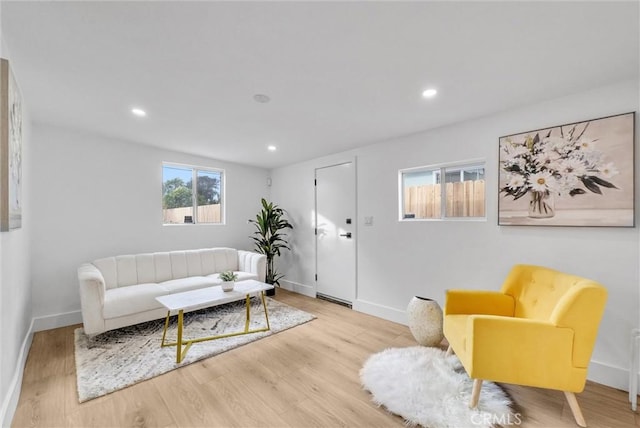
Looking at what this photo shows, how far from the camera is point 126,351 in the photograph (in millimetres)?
2402

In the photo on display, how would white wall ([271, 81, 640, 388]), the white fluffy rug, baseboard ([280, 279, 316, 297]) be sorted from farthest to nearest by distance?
baseboard ([280, 279, 316, 297]) → white wall ([271, 81, 640, 388]) → the white fluffy rug

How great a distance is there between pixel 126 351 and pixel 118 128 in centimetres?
240

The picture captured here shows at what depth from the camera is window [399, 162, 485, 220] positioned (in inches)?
108

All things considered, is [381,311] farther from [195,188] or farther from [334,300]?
[195,188]

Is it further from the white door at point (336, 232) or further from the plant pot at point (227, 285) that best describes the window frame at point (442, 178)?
the plant pot at point (227, 285)

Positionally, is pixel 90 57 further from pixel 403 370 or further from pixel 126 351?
pixel 403 370

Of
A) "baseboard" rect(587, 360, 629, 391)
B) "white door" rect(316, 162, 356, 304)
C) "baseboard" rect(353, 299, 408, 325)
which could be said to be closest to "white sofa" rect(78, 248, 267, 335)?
"white door" rect(316, 162, 356, 304)

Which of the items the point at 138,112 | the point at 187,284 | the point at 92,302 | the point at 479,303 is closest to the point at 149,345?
→ the point at 92,302

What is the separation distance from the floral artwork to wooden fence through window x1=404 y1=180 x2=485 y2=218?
27cm

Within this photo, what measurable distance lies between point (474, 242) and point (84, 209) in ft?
14.9

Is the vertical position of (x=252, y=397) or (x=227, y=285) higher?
(x=227, y=285)

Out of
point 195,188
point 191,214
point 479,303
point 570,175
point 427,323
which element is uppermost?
point 195,188

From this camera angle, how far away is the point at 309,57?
65.9 inches

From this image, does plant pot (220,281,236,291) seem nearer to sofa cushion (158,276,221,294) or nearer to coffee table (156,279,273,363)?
coffee table (156,279,273,363)
